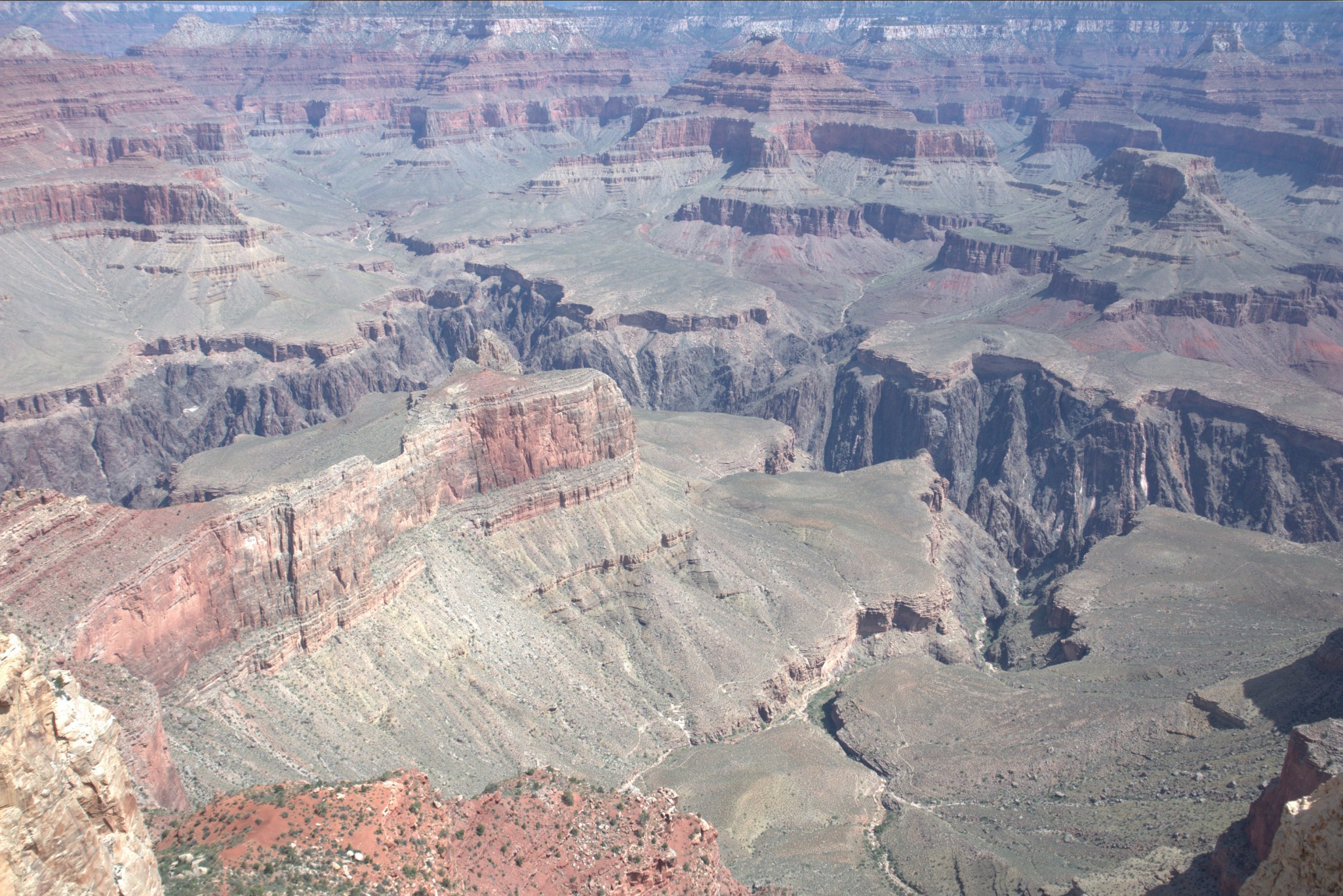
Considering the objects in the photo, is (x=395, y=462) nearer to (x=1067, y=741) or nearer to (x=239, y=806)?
(x=239, y=806)

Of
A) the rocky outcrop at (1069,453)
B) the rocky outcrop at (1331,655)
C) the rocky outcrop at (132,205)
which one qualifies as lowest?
the rocky outcrop at (1069,453)

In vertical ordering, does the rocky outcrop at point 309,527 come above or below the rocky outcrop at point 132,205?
below

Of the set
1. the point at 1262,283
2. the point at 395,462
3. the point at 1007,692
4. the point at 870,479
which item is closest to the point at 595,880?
the point at 395,462

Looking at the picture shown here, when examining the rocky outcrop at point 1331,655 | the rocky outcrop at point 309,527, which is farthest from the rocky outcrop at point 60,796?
the rocky outcrop at point 1331,655

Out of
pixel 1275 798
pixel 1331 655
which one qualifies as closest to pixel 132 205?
pixel 1331 655

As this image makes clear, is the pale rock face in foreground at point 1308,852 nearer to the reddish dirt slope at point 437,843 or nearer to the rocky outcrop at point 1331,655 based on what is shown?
the reddish dirt slope at point 437,843
